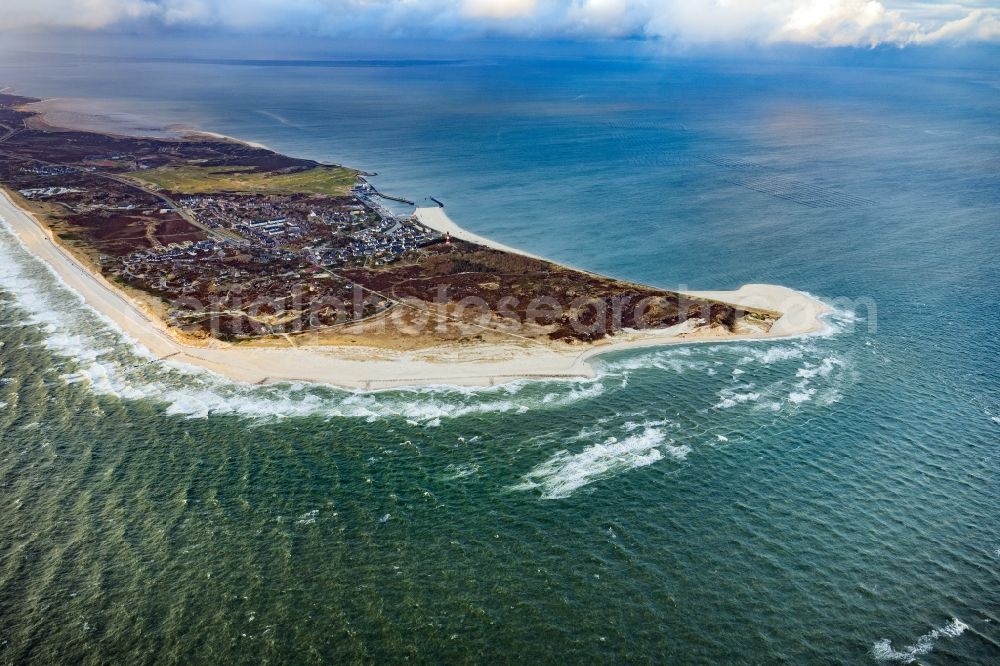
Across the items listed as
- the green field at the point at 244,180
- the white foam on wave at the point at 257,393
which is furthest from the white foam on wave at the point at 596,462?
the green field at the point at 244,180

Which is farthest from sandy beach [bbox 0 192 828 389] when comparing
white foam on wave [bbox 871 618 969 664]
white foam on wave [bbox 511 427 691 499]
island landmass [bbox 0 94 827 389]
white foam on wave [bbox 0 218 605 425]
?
white foam on wave [bbox 871 618 969 664]

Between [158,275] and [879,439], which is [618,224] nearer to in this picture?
[879,439]

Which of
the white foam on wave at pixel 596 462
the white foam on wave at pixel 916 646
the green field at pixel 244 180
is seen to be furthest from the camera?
the green field at pixel 244 180

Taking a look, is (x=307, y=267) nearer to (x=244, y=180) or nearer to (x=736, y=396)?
(x=736, y=396)

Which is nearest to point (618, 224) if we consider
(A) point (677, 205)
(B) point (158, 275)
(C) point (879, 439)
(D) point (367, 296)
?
(A) point (677, 205)

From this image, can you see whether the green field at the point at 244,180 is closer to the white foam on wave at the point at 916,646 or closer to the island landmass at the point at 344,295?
the island landmass at the point at 344,295

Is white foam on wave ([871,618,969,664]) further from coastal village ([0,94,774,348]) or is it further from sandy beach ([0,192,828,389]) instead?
coastal village ([0,94,774,348])
